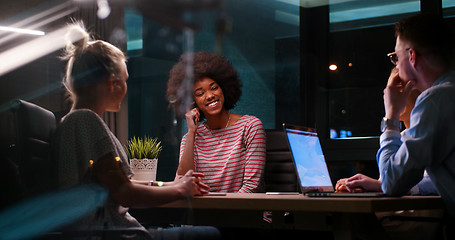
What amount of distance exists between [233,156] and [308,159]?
0.86 m

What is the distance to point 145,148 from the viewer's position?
9.16 feet

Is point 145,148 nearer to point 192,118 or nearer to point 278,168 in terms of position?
point 192,118

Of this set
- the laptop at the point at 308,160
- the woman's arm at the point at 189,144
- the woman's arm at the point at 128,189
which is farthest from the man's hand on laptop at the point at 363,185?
the woman's arm at the point at 189,144

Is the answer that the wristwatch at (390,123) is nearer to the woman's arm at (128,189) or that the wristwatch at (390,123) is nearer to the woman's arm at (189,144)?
the woman's arm at (128,189)

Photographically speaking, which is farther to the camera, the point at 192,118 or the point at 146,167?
the point at 192,118

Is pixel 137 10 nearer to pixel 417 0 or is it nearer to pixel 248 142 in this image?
pixel 248 142

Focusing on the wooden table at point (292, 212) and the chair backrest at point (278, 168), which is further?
the chair backrest at point (278, 168)

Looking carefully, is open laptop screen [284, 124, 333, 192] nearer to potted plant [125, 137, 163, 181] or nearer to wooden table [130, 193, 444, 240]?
wooden table [130, 193, 444, 240]

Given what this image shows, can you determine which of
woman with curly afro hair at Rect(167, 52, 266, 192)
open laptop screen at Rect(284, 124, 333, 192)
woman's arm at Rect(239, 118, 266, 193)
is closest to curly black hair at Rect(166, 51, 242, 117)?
woman with curly afro hair at Rect(167, 52, 266, 192)

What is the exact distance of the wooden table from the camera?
55.6 inches

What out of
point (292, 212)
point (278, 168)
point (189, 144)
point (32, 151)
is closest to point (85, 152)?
point (32, 151)

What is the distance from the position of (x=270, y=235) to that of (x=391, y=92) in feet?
2.33

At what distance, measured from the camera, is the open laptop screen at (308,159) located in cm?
181

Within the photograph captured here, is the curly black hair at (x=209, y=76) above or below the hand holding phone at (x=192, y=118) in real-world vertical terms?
above
